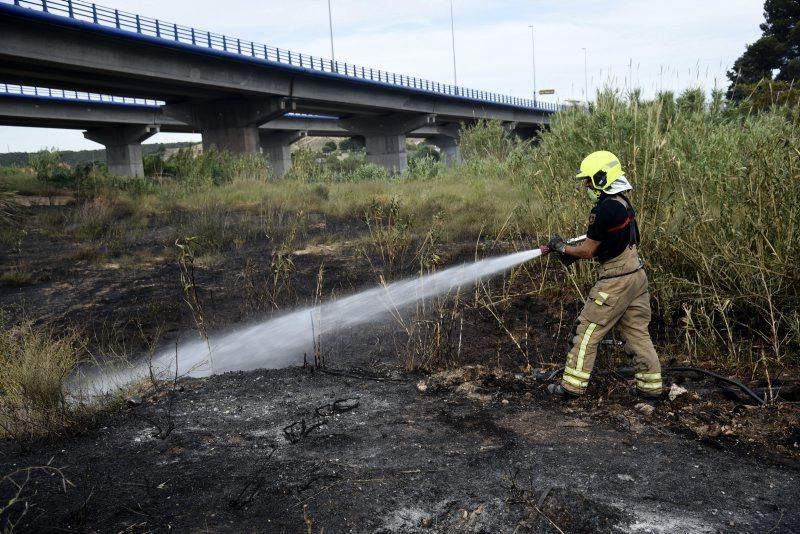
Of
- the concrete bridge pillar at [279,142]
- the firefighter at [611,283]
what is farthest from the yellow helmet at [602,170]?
the concrete bridge pillar at [279,142]

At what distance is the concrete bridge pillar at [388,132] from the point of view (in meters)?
44.4

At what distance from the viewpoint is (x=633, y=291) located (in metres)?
4.68

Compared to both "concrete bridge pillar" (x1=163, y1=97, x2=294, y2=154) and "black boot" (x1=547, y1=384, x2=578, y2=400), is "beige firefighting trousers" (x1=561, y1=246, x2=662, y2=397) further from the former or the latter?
"concrete bridge pillar" (x1=163, y1=97, x2=294, y2=154)

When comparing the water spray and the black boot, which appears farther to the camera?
the water spray

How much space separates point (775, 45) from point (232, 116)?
106ft

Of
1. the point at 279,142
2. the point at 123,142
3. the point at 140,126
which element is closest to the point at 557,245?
the point at 140,126

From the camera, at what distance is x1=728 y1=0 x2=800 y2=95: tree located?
3750 cm

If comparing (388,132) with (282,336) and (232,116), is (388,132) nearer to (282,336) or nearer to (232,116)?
(232,116)

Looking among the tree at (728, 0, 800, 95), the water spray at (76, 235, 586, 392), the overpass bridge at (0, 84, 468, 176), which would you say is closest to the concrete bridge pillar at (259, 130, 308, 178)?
the overpass bridge at (0, 84, 468, 176)

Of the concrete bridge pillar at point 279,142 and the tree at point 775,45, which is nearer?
the tree at point 775,45

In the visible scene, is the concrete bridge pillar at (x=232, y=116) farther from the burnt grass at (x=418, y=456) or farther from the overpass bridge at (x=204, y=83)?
the burnt grass at (x=418, y=456)

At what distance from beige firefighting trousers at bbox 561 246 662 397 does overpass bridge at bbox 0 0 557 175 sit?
867 centimetres

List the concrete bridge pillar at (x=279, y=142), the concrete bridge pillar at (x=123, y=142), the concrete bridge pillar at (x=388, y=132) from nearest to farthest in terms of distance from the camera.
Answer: the concrete bridge pillar at (x=388, y=132) → the concrete bridge pillar at (x=123, y=142) → the concrete bridge pillar at (x=279, y=142)

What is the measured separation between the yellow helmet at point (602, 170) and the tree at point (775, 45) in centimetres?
3800
